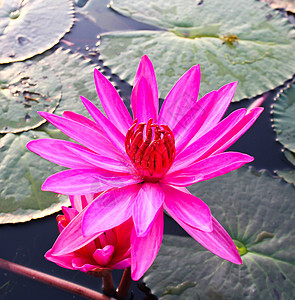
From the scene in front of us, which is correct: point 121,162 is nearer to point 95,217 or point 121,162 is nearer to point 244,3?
point 95,217

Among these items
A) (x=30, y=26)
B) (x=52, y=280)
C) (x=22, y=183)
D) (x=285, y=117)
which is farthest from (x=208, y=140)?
(x=30, y=26)

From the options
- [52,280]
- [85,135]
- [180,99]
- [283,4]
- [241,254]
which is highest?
[283,4]

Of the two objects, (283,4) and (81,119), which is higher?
(283,4)

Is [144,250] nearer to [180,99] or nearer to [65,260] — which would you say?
[65,260]

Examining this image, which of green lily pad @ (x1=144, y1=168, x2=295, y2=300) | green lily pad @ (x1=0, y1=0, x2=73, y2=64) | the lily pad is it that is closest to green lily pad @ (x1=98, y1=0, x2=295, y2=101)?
the lily pad

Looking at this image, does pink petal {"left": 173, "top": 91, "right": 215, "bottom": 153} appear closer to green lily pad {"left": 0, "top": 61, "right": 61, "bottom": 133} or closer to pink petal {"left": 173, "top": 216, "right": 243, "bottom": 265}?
pink petal {"left": 173, "top": 216, "right": 243, "bottom": 265}

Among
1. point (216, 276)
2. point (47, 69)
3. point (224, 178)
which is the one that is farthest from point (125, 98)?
point (216, 276)

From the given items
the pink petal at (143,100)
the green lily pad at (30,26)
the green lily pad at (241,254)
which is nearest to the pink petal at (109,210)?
the pink petal at (143,100)
